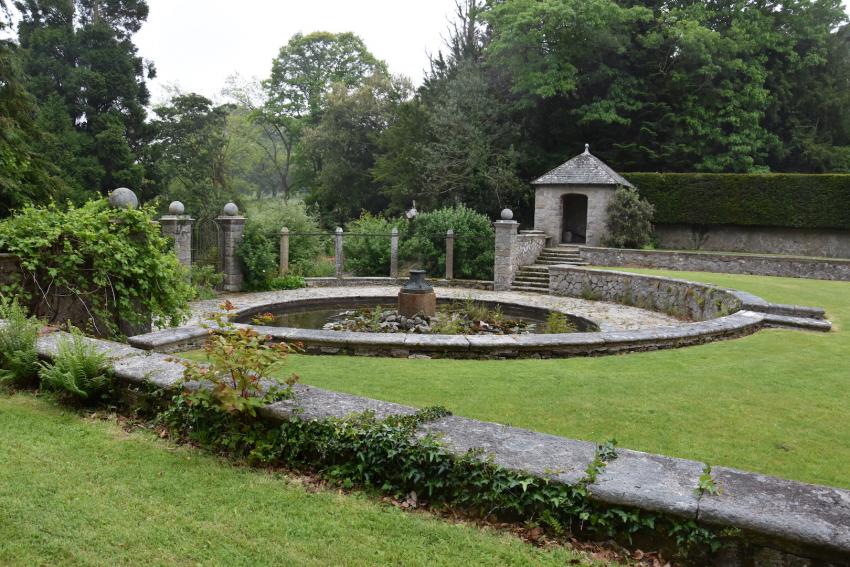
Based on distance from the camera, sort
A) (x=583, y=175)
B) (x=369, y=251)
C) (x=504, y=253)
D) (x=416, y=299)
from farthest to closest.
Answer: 1. (x=583, y=175)
2. (x=369, y=251)
3. (x=504, y=253)
4. (x=416, y=299)

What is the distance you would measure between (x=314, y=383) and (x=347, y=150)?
27714 mm

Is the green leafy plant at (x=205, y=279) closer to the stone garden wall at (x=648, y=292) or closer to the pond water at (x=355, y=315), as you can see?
the pond water at (x=355, y=315)

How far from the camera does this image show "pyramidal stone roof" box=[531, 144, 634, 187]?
22.6 meters

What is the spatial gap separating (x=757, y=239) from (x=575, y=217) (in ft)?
23.0

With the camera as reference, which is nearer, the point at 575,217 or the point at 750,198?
the point at 750,198

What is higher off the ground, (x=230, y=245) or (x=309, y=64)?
(x=309, y=64)

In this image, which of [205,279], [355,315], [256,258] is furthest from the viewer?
[256,258]

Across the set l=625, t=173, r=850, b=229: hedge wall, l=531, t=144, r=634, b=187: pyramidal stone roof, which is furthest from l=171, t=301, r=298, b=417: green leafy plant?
l=625, t=173, r=850, b=229: hedge wall

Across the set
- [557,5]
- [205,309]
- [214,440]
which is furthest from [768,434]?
[557,5]

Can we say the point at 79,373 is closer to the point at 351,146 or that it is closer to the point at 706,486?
the point at 706,486

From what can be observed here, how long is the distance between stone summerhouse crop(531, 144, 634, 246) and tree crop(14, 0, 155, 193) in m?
17.0

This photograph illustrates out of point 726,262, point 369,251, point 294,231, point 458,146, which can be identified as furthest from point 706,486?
point 458,146

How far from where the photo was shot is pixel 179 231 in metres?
14.2

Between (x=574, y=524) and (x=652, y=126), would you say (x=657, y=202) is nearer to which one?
(x=652, y=126)
